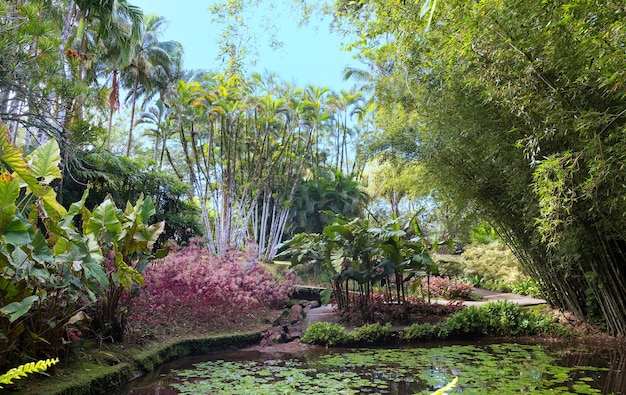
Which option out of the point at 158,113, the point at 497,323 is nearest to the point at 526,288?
the point at 497,323

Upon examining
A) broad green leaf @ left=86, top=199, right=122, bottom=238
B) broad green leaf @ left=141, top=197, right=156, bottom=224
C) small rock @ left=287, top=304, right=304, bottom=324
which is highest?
broad green leaf @ left=141, top=197, right=156, bottom=224

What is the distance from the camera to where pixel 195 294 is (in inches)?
227

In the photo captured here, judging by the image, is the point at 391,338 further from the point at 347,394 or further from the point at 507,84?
the point at 507,84

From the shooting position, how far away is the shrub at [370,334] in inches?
226

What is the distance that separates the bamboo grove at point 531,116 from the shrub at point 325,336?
252 cm

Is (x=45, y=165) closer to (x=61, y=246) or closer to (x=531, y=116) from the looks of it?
(x=61, y=246)

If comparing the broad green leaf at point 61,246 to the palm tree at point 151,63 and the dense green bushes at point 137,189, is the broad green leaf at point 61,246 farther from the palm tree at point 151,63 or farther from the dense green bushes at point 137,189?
the palm tree at point 151,63

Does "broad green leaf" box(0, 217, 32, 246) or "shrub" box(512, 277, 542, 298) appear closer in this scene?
"broad green leaf" box(0, 217, 32, 246)

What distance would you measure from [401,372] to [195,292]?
3.00 metres

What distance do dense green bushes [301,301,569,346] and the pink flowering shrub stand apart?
3.96 feet

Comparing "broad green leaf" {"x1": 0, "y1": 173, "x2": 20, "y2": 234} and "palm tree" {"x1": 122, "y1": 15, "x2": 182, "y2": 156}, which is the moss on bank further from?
"palm tree" {"x1": 122, "y1": 15, "x2": 182, "y2": 156}

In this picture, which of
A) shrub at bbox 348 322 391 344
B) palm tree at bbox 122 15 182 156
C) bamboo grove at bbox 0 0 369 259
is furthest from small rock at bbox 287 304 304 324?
palm tree at bbox 122 15 182 156

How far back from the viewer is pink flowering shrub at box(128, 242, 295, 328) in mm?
5273

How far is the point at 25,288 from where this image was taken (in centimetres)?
269
